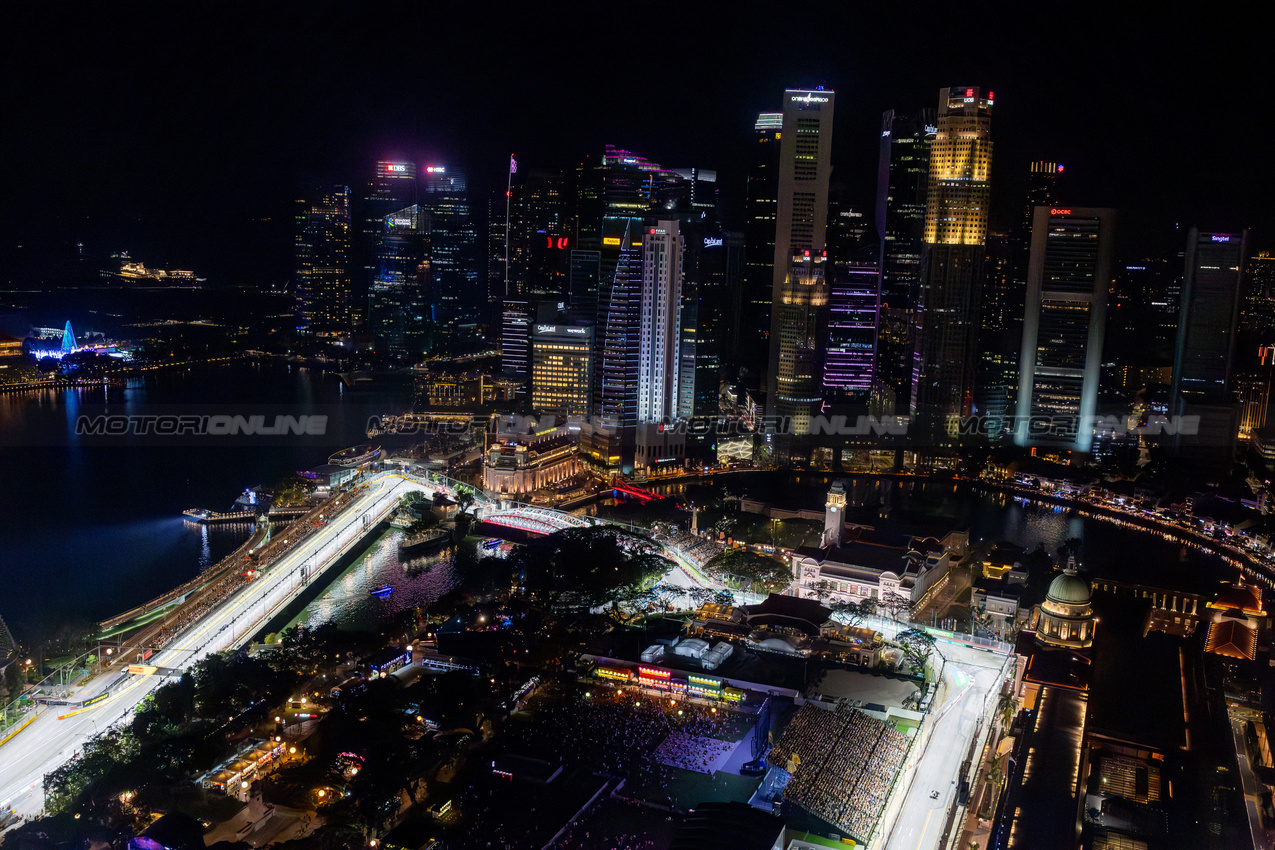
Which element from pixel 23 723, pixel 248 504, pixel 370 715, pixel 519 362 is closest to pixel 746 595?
pixel 370 715

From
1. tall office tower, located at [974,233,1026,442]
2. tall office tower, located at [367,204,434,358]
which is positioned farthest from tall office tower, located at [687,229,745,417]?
tall office tower, located at [367,204,434,358]

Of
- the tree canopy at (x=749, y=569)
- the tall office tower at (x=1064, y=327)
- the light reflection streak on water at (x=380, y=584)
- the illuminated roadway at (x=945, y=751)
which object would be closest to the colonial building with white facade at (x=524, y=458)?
the light reflection streak on water at (x=380, y=584)

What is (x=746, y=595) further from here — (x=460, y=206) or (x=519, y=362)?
(x=460, y=206)

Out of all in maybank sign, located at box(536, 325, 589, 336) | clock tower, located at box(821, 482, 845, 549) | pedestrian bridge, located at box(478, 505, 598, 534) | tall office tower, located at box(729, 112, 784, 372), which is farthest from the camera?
tall office tower, located at box(729, 112, 784, 372)

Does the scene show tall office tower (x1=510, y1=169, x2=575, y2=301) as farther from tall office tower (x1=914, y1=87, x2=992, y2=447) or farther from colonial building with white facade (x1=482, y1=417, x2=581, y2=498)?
tall office tower (x1=914, y1=87, x2=992, y2=447)

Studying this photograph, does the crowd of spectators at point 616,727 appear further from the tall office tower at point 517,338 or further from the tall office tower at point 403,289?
the tall office tower at point 403,289

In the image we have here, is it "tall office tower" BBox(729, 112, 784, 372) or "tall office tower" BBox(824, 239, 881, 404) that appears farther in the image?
"tall office tower" BBox(729, 112, 784, 372)

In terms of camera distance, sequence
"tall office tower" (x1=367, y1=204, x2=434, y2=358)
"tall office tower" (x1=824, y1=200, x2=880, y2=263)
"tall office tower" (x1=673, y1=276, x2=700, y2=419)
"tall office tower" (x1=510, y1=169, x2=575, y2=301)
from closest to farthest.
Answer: "tall office tower" (x1=673, y1=276, x2=700, y2=419) < "tall office tower" (x1=824, y1=200, x2=880, y2=263) < "tall office tower" (x1=510, y1=169, x2=575, y2=301) < "tall office tower" (x1=367, y1=204, x2=434, y2=358)
